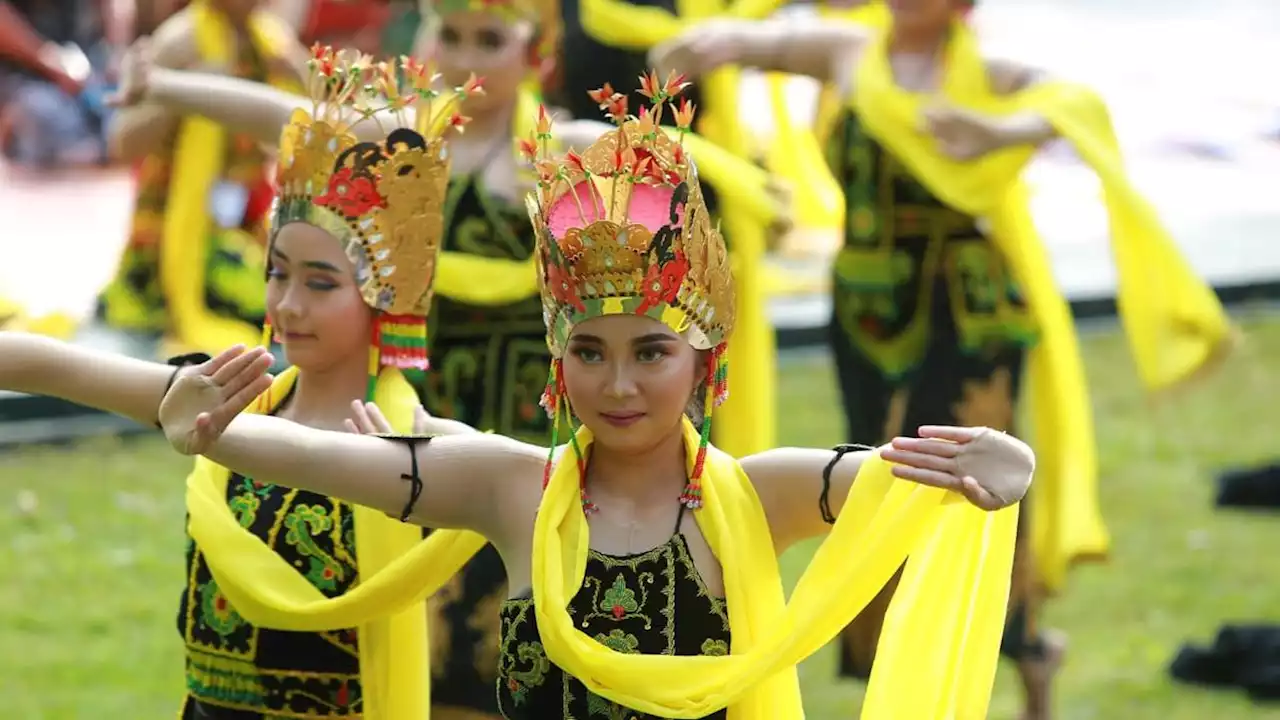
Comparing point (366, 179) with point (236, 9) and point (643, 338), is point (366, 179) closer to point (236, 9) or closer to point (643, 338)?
point (643, 338)

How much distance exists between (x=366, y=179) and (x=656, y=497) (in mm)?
964

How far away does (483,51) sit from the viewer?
19.0 ft

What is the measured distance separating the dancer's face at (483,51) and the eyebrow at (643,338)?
82.8 inches

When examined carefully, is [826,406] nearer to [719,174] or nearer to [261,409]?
[719,174]

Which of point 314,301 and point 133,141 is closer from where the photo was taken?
point 314,301

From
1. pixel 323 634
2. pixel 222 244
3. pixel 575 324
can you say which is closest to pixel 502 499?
pixel 575 324

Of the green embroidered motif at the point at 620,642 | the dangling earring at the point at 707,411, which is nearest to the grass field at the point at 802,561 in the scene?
the dangling earring at the point at 707,411

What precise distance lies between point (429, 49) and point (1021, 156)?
1493 mm

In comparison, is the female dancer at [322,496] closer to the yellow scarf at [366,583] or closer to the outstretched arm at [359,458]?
the yellow scarf at [366,583]

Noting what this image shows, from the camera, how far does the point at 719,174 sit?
6121 millimetres

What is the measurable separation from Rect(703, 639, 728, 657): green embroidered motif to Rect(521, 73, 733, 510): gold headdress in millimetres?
219

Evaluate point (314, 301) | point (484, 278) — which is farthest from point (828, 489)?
point (484, 278)

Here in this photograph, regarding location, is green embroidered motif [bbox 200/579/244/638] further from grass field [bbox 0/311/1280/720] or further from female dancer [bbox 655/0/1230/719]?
female dancer [bbox 655/0/1230/719]

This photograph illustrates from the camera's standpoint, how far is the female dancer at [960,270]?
6195 millimetres
